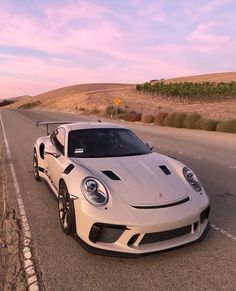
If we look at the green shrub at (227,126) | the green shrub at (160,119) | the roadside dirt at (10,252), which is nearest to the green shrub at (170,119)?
the green shrub at (160,119)

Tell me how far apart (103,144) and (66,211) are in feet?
4.85

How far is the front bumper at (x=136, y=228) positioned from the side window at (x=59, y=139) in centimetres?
207

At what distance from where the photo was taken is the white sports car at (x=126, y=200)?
4230mm

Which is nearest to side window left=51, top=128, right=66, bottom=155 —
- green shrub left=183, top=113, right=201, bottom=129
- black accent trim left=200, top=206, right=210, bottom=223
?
black accent trim left=200, top=206, right=210, bottom=223

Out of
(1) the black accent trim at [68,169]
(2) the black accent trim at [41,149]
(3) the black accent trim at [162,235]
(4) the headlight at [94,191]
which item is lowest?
(3) the black accent trim at [162,235]

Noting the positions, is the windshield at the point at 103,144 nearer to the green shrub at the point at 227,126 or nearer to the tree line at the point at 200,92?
the green shrub at the point at 227,126

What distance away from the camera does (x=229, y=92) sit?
6850 centimetres

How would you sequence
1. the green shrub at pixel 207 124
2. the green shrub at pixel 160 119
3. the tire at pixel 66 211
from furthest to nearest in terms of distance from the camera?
the green shrub at pixel 160 119
the green shrub at pixel 207 124
the tire at pixel 66 211

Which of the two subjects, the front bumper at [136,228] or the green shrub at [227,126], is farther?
the green shrub at [227,126]

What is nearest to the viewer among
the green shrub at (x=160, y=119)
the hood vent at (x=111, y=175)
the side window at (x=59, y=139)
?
the hood vent at (x=111, y=175)

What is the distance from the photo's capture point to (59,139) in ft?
22.3

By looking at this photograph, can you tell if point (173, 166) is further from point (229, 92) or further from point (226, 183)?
point (229, 92)

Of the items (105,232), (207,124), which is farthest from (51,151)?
(207,124)

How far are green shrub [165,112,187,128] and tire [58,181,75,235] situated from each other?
25.0 meters
